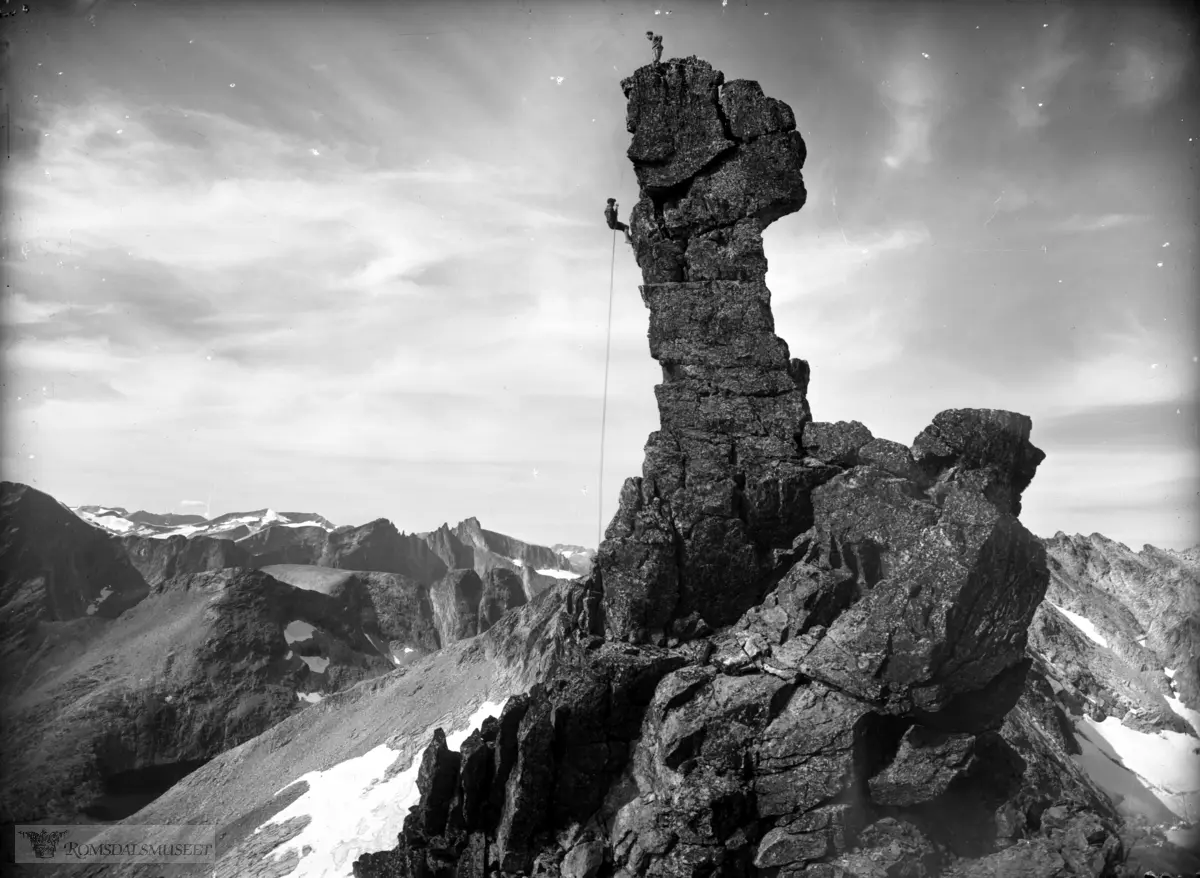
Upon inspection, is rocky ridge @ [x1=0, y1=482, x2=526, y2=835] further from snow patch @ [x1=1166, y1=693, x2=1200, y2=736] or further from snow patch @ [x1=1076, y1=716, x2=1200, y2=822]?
snow patch @ [x1=1166, y1=693, x2=1200, y2=736]

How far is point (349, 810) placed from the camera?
169ft

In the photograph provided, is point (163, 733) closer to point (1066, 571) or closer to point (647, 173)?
point (647, 173)

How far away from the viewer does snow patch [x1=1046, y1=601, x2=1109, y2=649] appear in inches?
3464

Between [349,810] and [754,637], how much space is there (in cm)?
4011

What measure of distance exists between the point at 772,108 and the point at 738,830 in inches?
1107

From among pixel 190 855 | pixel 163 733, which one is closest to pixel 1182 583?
pixel 190 855

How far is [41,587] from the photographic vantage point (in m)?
121

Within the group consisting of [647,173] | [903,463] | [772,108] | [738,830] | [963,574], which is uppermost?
[772,108]

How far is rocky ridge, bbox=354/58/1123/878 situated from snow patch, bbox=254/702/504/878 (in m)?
19.2

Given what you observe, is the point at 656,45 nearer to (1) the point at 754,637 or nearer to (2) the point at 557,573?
(1) the point at 754,637

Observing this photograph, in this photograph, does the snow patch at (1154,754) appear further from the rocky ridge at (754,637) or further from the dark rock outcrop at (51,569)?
the dark rock outcrop at (51,569)
